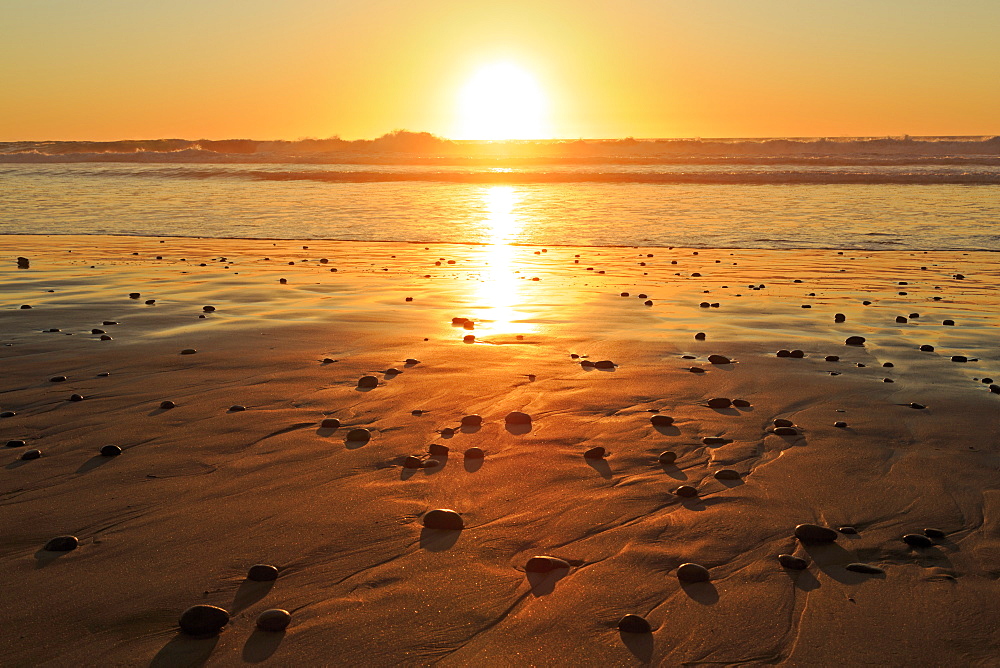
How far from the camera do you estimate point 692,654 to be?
2.69 metres

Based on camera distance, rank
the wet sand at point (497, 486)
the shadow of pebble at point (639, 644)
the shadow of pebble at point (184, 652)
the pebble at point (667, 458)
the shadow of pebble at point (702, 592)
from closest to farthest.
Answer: the shadow of pebble at point (184, 652), the shadow of pebble at point (639, 644), the wet sand at point (497, 486), the shadow of pebble at point (702, 592), the pebble at point (667, 458)

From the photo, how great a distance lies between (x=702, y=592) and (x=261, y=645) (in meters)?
1.68

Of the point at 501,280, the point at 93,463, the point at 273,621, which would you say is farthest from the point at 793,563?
the point at 501,280

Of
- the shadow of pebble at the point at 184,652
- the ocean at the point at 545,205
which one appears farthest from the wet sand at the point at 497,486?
the ocean at the point at 545,205

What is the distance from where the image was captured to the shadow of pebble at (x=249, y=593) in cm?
292

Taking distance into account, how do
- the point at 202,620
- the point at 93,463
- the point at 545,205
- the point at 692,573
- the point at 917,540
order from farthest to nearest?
the point at 545,205, the point at 93,463, the point at 917,540, the point at 692,573, the point at 202,620

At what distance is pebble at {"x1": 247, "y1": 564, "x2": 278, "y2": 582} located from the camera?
122 inches

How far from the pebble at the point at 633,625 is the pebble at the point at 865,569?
1.02m

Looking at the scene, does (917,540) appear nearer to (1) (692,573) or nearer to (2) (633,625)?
(1) (692,573)

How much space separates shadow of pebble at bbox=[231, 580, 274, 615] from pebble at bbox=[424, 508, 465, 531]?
2.56ft

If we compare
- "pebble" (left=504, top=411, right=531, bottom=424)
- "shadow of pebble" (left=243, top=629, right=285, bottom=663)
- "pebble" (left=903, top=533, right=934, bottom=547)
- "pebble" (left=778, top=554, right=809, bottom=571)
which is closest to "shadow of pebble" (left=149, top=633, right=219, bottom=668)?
"shadow of pebble" (left=243, top=629, right=285, bottom=663)

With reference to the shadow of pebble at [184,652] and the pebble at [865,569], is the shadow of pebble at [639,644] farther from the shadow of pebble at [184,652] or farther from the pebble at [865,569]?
Result: the shadow of pebble at [184,652]

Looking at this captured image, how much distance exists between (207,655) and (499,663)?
984 millimetres

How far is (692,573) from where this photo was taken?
3152 mm
